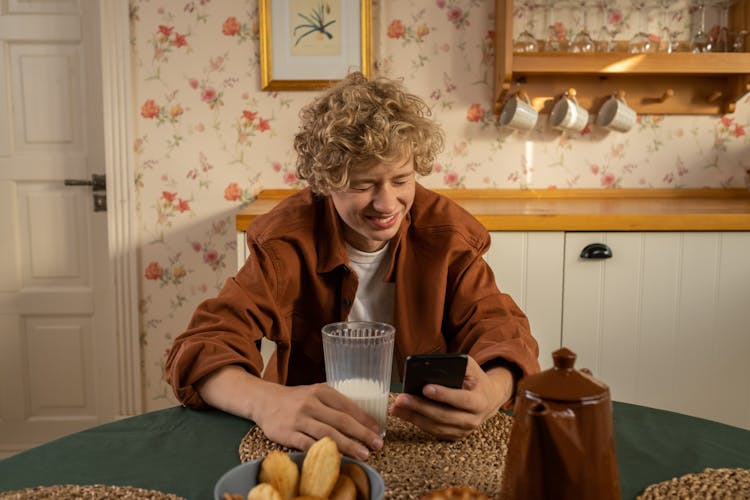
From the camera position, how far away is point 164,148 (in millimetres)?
2656

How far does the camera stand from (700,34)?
8.11 feet

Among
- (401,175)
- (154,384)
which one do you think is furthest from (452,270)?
(154,384)

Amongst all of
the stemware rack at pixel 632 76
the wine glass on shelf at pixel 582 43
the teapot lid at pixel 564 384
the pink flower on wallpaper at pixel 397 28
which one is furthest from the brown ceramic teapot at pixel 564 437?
the pink flower on wallpaper at pixel 397 28

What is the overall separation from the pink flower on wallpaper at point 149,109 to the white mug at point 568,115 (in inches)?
56.2

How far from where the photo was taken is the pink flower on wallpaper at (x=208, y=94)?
2623mm

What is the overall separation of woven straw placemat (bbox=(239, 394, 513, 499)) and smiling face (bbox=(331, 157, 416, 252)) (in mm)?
373

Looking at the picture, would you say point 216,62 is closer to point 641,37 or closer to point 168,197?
point 168,197

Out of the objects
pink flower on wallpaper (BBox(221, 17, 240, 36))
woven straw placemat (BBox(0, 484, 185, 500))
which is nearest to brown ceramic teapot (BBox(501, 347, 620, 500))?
woven straw placemat (BBox(0, 484, 185, 500))

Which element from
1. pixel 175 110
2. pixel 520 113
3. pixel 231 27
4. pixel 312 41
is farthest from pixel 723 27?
pixel 175 110

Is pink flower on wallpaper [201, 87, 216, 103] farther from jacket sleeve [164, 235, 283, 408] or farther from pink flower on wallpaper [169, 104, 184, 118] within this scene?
jacket sleeve [164, 235, 283, 408]

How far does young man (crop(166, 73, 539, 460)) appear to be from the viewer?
1066 millimetres

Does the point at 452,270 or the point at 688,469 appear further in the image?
the point at 452,270

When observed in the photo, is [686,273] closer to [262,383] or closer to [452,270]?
[452,270]

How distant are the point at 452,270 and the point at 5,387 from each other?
2.19 metres
